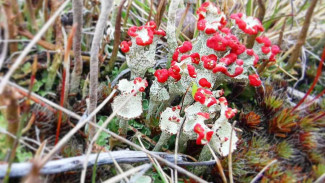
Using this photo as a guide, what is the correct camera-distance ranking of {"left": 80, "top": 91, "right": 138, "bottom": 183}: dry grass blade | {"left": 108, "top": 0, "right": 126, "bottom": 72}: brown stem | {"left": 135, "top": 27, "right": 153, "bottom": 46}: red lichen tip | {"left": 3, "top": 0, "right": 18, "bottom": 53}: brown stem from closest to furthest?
{"left": 80, "top": 91, "right": 138, "bottom": 183}: dry grass blade < {"left": 135, "top": 27, "right": 153, "bottom": 46}: red lichen tip < {"left": 3, "top": 0, "right": 18, "bottom": 53}: brown stem < {"left": 108, "top": 0, "right": 126, "bottom": 72}: brown stem

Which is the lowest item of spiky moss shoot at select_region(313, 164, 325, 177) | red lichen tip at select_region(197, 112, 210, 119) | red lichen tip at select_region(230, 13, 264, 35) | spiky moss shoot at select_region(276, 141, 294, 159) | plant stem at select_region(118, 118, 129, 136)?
spiky moss shoot at select_region(313, 164, 325, 177)

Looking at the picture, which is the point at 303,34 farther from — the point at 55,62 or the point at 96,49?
the point at 55,62

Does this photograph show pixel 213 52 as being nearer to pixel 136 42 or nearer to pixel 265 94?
pixel 136 42

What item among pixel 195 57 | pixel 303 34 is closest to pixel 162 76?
pixel 195 57

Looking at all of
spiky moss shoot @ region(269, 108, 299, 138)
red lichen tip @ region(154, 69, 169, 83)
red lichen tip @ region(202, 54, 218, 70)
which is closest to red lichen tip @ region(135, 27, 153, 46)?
red lichen tip @ region(154, 69, 169, 83)

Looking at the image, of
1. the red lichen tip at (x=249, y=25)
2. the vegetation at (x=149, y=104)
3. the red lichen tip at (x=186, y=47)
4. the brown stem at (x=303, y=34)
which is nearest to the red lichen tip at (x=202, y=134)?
the vegetation at (x=149, y=104)

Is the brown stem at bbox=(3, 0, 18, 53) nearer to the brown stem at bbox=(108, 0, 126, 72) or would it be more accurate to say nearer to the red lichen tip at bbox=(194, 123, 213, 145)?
the brown stem at bbox=(108, 0, 126, 72)
